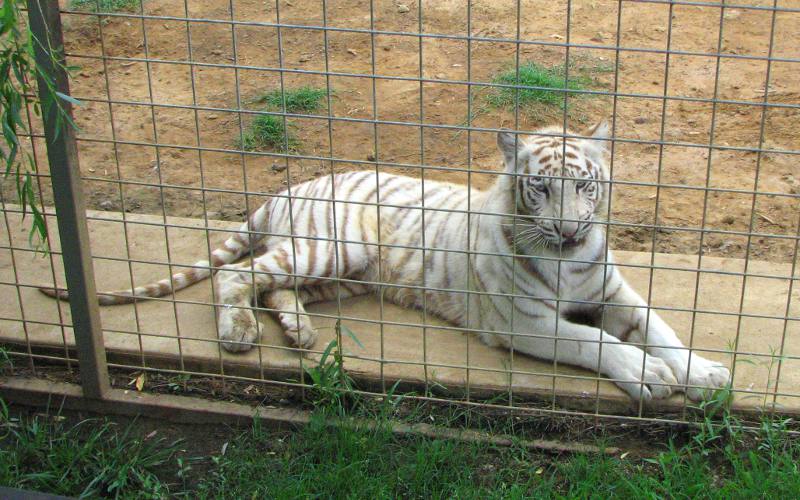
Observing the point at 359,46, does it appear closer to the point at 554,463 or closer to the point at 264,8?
the point at 264,8

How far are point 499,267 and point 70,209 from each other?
1.70m

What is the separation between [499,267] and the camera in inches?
157

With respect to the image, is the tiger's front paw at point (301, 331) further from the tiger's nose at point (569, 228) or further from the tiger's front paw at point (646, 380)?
the tiger's front paw at point (646, 380)

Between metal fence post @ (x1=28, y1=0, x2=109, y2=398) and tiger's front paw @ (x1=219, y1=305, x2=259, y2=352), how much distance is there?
47 centimetres

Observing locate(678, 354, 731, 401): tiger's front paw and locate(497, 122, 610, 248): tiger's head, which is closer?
locate(678, 354, 731, 401): tiger's front paw

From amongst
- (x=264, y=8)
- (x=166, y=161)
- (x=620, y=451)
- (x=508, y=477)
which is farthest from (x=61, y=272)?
(x=264, y=8)

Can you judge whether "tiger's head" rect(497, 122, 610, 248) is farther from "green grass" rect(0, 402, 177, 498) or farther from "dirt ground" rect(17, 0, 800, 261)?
"green grass" rect(0, 402, 177, 498)

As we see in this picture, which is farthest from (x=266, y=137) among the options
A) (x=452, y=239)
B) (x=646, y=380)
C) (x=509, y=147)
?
(x=646, y=380)

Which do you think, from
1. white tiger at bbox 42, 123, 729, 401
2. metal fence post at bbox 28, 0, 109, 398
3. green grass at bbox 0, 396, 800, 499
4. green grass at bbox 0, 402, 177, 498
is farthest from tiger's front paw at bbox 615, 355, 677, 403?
metal fence post at bbox 28, 0, 109, 398

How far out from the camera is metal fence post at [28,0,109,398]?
3211 millimetres

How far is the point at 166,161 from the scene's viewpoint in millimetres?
6094

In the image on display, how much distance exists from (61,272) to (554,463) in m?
2.44

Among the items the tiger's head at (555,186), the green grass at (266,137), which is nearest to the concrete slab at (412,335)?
the tiger's head at (555,186)

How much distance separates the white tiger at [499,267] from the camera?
361 centimetres
